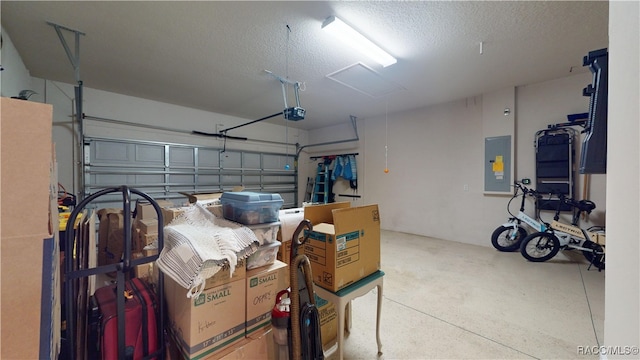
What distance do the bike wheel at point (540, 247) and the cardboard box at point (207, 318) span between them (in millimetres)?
4211

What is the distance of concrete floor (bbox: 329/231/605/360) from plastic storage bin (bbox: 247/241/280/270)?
0.94m

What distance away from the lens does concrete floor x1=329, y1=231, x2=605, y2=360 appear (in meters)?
1.76

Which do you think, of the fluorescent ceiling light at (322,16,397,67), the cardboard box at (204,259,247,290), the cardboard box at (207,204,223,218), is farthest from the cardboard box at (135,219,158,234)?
the fluorescent ceiling light at (322,16,397,67)

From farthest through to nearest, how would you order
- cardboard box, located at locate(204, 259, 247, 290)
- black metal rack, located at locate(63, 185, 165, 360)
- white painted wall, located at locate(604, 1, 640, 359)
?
cardboard box, located at locate(204, 259, 247, 290), black metal rack, located at locate(63, 185, 165, 360), white painted wall, located at locate(604, 1, 640, 359)

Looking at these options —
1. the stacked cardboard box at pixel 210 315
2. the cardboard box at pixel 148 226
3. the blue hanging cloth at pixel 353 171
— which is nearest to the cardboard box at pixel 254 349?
the stacked cardboard box at pixel 210 315

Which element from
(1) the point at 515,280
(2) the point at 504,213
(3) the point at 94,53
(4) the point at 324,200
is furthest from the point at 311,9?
(4) the point at 324,200

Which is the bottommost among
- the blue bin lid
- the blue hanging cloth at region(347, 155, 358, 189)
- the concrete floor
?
the concrete floor

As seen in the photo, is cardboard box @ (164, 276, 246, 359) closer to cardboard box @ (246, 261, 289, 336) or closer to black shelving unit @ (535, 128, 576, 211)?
cardboard box @ (246, 261, 289, 336)

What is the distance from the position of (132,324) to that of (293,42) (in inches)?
107

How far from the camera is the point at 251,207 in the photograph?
1358 mm

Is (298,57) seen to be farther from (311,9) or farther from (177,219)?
(177,219)

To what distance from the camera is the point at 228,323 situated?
3.92 feet

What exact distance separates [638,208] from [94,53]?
448cm

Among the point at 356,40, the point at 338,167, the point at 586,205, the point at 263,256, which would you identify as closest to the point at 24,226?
the point at 263,256
